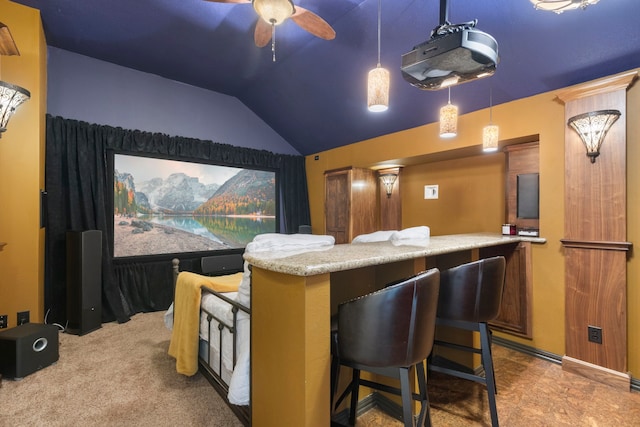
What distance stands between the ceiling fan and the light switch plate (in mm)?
2464

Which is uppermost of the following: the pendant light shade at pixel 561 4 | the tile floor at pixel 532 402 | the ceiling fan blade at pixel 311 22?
the ceiling fan blade at pixel 311 22

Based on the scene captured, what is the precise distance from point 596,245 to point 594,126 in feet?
2.96

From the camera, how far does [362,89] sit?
3.52 meters

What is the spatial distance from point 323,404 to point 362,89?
3288 millimetres

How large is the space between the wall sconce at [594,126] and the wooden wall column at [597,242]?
0.04 m

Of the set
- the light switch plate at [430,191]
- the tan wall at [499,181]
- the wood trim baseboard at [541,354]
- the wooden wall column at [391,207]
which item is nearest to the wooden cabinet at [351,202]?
the wooden wall column at [391,207]

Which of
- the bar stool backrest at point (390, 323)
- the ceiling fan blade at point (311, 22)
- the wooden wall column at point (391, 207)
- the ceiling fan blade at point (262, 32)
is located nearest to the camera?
the bar stool backrest at point (390, 323)

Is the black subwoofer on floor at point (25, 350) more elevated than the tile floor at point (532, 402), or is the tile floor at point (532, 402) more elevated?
the black subwoofer on floor at point (25, 350)

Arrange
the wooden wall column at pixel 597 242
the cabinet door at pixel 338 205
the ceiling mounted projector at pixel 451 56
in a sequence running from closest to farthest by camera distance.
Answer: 1. the ceiling mounted projector at pixel 451 56
2. the wooden wall column at pixel 597 242
3. the cabinet door at pixel 338 205

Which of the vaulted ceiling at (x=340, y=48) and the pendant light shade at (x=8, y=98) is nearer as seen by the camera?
the pendant light shade at (x=8, y=98)

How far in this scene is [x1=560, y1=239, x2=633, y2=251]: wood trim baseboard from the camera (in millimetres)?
2134

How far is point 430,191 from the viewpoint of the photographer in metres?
4.06

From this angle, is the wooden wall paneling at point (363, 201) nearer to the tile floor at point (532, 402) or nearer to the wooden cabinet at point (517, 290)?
the wooden cabinet at point (517, 290)

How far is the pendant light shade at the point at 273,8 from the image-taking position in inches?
68.5
